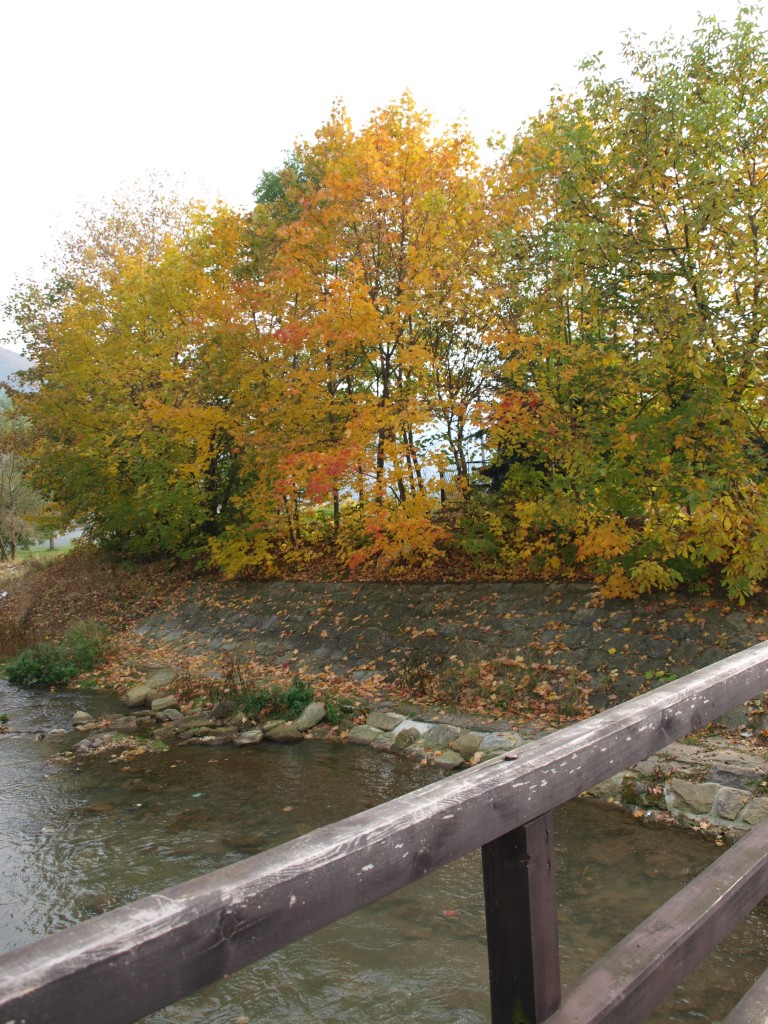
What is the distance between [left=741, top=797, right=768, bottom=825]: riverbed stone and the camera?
5.93 meters

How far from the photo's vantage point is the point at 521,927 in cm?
172

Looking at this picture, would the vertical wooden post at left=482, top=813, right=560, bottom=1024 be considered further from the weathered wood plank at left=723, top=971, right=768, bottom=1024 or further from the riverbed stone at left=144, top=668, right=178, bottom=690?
the riverbed stone at left=144, top=668, right=178, bottom=690

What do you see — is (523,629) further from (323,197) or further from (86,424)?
(86,424)

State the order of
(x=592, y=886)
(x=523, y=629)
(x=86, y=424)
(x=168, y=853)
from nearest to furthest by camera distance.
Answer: (x=592, y=886) < (x=168, y=853) < (x=523, y=629) < (x=86, y=424)

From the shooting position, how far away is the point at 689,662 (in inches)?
335

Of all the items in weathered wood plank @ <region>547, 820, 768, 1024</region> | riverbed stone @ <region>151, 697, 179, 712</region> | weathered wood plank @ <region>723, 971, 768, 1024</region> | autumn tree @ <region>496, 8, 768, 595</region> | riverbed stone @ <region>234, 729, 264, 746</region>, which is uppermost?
autumn tree @ <region>496, 8, 768, 595</region>

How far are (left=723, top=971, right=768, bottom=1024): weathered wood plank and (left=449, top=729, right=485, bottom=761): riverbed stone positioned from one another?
610cm

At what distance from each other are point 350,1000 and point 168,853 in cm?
264

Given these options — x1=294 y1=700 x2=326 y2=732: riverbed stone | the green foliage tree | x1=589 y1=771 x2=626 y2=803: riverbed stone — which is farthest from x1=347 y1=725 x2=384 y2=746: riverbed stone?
the green foliage tree

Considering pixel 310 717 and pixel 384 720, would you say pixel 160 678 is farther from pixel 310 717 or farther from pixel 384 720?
pixel 384 720

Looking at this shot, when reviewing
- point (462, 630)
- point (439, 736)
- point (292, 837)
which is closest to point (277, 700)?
point (439, 736)

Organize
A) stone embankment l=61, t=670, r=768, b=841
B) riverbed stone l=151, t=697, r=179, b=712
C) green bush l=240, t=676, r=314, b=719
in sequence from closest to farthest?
stone embankment l=61, t=670, r=768, b=841 < green bush l=240, t=676, r=314, b=719 < riverbed stone l=151, t=697, r=179, b=712

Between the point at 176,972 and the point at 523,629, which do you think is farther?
the point at 523,629

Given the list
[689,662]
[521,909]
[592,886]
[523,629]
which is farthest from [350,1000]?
[523,629]
